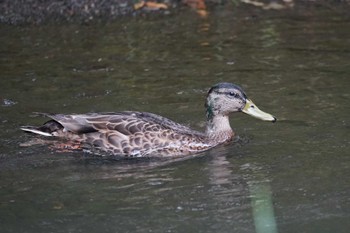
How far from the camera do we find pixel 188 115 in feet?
37.2

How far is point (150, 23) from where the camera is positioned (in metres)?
15.5

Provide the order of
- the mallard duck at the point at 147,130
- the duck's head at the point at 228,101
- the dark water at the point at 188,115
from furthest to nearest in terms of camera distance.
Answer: the duck's head at the point at 228,101 → the mallard duck at the point at 147,130 → the dark water at the point at 188,115

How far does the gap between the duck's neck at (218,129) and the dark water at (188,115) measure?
0.21 m

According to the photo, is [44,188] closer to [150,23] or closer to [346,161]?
[346,161]

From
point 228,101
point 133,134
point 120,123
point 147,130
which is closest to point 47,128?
point 120,123

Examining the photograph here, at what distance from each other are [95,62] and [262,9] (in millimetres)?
3644

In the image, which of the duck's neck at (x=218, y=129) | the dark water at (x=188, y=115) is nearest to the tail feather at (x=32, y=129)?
the dark water at (x=188, y=115)

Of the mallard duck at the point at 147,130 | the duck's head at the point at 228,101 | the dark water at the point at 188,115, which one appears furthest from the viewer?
the duck's head at the point at 228,101

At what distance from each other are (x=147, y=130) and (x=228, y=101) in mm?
964

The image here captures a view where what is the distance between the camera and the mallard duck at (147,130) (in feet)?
33.7

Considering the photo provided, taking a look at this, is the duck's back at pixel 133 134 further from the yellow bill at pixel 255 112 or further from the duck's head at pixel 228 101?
the yellow bill at pixel 255 112

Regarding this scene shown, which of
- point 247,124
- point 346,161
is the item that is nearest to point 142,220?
point 346,161

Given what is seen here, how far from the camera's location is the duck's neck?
1056 cm

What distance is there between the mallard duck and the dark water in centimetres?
24
